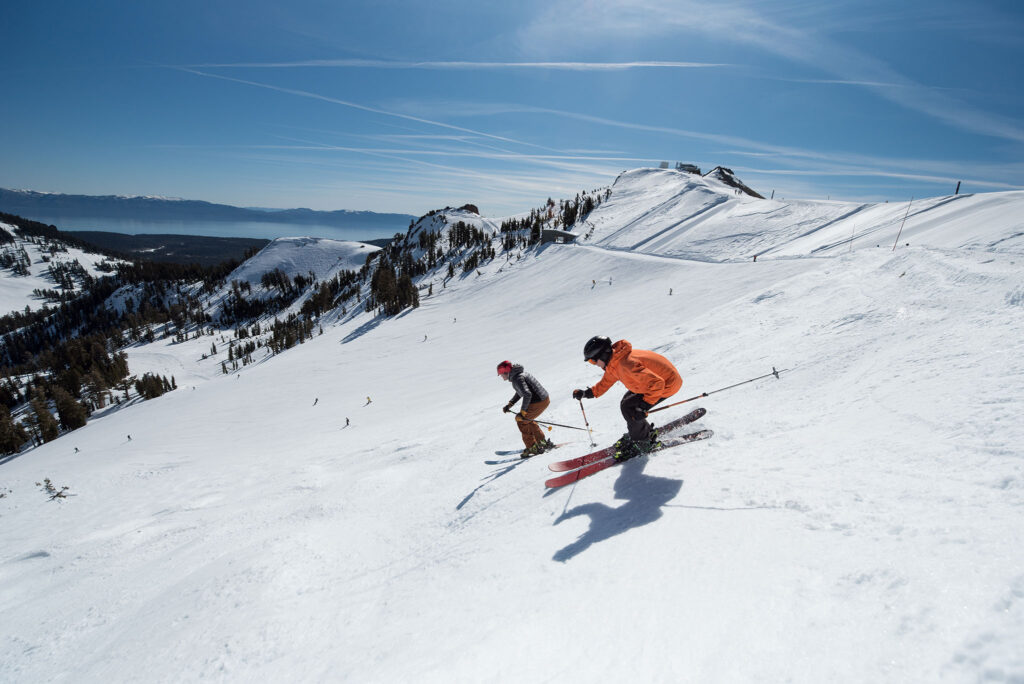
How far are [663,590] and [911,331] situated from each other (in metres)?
8.84

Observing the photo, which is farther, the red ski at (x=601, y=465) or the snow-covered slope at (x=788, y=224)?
the snow-covered slope at (x=788, y=224)

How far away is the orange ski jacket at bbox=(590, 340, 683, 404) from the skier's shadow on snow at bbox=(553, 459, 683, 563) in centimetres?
127

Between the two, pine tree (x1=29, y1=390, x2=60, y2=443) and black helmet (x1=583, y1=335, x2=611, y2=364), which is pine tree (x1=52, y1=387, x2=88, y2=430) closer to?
pine tree (x1=29, y1=390, x2=60, y2=443)

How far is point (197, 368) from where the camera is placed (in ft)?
332

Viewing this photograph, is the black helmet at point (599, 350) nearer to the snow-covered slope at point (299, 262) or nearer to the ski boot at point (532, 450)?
the ski boot at point (532, 450)

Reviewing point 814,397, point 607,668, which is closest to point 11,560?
point 607,668

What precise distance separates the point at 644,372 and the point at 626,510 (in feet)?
6.67

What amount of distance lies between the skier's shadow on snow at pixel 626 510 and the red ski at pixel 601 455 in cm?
86

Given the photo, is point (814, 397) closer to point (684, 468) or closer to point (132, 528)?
point (684, 468)

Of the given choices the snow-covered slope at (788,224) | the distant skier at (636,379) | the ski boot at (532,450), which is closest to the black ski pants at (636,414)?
the distant skier at (636,379)

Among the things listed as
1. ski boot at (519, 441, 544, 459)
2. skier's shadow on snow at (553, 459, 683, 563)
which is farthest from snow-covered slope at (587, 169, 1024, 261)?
ski boot at (519, 441, 544, 459)

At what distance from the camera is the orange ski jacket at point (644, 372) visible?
6.57 metres

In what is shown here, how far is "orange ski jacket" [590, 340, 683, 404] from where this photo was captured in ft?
21.6

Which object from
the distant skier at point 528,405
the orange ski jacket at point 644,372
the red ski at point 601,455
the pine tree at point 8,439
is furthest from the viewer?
the pine tree at point 8,439
